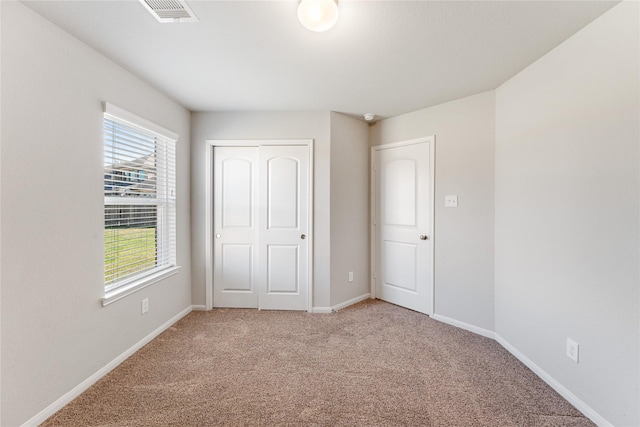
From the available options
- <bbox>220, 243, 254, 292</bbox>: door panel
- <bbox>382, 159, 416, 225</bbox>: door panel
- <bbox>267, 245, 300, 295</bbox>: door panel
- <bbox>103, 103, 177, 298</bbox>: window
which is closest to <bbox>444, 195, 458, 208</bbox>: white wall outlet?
<bbox>382, 159, 416, 225</bbox>: door panel

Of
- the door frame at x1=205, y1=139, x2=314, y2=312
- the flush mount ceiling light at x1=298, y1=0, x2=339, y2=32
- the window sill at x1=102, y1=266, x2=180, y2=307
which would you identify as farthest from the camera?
the door frame at x1=205, y1=139, x2=314, y2=312

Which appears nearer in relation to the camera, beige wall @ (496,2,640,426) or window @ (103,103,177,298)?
beige wall @ (496,2,640,426)

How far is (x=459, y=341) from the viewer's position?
8.49 feet

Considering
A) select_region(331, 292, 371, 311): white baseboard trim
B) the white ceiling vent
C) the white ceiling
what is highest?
the white ceiling

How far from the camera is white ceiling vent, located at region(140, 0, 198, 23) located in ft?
4.96

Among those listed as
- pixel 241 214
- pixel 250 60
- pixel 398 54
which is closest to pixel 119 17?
pixel 250 60

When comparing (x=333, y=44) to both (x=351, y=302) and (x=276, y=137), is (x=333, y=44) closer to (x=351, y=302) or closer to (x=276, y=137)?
(x=276, y=137)

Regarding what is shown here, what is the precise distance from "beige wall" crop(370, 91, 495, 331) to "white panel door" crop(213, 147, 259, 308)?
2.12 metres

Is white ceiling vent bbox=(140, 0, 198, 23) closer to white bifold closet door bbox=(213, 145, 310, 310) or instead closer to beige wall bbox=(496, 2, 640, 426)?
white bifold closet door bbox=(213, 145, 310, 310)

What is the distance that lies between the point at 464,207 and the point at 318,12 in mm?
2301

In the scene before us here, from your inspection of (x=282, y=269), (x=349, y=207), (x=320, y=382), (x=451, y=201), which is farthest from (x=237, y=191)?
(x=451, y=201)

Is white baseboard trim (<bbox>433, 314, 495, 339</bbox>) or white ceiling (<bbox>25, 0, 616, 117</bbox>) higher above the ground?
white ceiling (<bbox>25, 0, 616, 117</bbox>)

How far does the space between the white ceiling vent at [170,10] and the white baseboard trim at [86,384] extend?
242 cm

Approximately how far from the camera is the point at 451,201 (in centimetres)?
298
